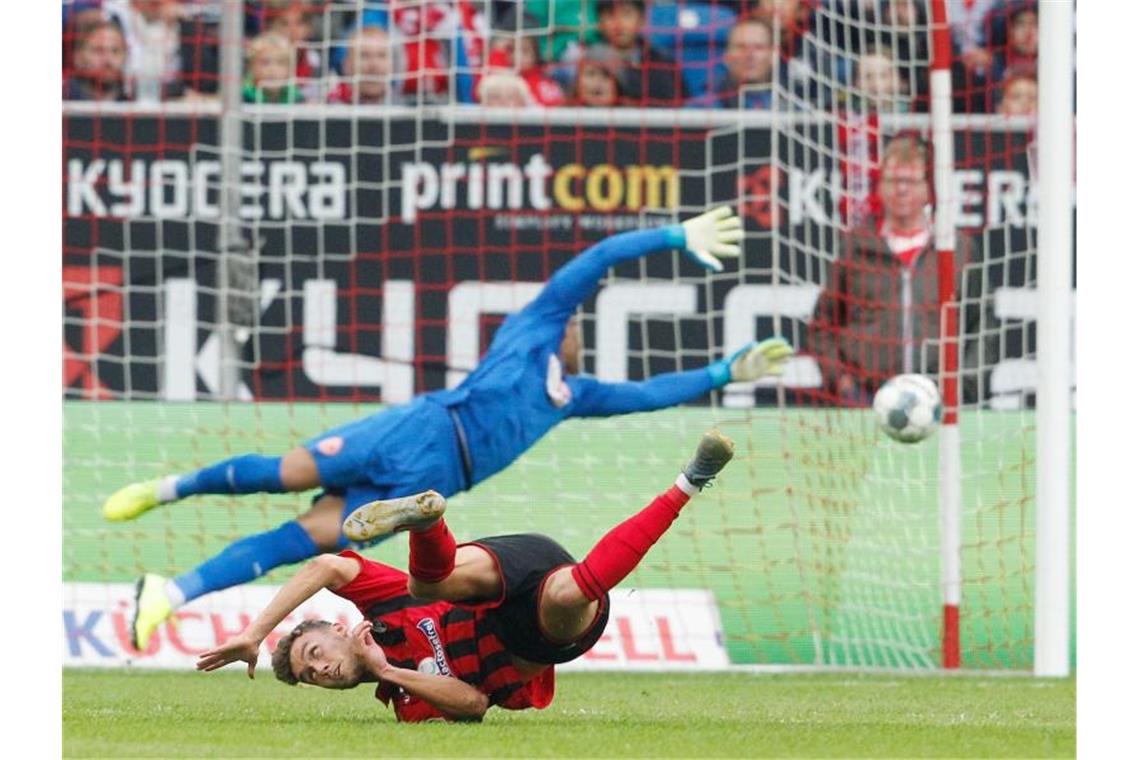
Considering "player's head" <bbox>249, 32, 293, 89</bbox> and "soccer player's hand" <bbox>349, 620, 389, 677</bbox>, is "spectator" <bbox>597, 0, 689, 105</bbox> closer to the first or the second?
"player's head" <bbox>249, 32, 293, 89</bbox>

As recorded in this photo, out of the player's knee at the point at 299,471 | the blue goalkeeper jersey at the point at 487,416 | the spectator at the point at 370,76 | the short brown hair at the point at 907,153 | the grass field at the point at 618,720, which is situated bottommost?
the grass field at the point at 618,720

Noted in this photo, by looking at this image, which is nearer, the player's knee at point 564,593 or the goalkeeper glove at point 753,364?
the player's knee at point 564,593

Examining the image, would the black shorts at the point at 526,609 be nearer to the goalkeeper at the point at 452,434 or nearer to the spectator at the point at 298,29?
the goalkeeper at the point at 452,434

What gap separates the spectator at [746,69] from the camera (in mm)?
11906

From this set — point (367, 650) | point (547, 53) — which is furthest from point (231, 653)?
point (547, 53)

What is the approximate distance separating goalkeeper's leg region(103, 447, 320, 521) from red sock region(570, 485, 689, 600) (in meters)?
2.73

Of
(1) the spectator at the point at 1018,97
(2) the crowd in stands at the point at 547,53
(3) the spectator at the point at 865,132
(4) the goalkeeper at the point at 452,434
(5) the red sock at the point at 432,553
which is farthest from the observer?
(2) the crowd in stands at the point at 547,53

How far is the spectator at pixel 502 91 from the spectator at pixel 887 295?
2.09 m

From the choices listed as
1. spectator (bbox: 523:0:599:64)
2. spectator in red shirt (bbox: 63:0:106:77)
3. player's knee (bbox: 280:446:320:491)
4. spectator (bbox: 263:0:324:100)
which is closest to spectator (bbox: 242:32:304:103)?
spectator (bbox: 263:0:324:100)

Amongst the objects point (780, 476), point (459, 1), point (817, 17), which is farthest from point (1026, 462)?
point (459, 1)

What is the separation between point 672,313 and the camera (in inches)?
450

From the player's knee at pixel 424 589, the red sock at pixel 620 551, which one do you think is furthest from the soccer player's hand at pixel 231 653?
the red sock at pixel 620 551

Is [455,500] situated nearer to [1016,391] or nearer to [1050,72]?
[1016,391]

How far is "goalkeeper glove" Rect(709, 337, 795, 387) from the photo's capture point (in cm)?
968
